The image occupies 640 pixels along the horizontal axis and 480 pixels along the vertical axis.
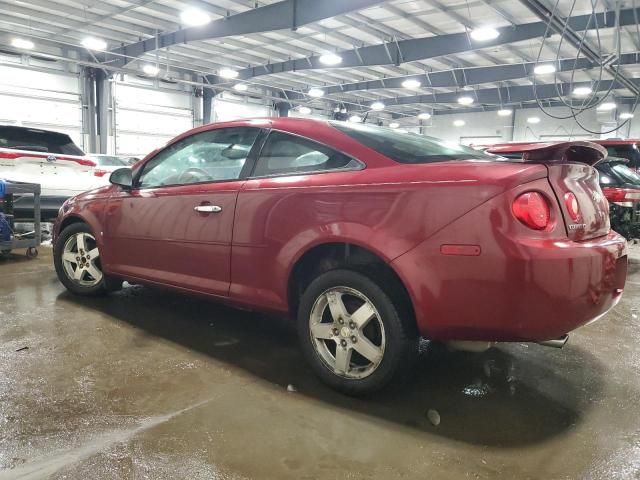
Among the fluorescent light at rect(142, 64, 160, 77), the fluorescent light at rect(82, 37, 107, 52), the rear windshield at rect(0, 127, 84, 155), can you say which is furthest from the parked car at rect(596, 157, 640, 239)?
the fluorescent light at rect(142, 64, 160, 77)

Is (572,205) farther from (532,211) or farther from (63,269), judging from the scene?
(63,269)

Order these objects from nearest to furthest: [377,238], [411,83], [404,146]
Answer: [377,238], [404,146], [411,83]

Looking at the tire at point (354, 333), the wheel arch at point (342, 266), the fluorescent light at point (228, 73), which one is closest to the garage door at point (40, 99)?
the fluorescent light at point (228, 73)

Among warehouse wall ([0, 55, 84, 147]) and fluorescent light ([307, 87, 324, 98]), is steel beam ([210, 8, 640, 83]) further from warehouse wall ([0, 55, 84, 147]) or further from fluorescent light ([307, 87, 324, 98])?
warehouse wall ([0, 55, 84, 147])

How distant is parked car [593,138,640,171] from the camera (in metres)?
7.94

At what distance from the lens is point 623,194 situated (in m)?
6.60

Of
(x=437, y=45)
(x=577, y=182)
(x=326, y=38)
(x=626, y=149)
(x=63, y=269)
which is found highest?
(x=326, y=38)

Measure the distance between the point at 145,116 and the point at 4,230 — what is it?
12.3 meters

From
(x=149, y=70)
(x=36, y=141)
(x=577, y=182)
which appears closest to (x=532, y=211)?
(x=577, y=182)

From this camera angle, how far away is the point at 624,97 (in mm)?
18047

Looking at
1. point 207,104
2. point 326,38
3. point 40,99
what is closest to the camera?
point 326,38

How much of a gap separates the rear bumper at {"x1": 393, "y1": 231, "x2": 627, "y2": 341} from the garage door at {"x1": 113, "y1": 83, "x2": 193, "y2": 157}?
47.7 feet

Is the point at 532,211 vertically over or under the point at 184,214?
over

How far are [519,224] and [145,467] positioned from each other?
1.59m
